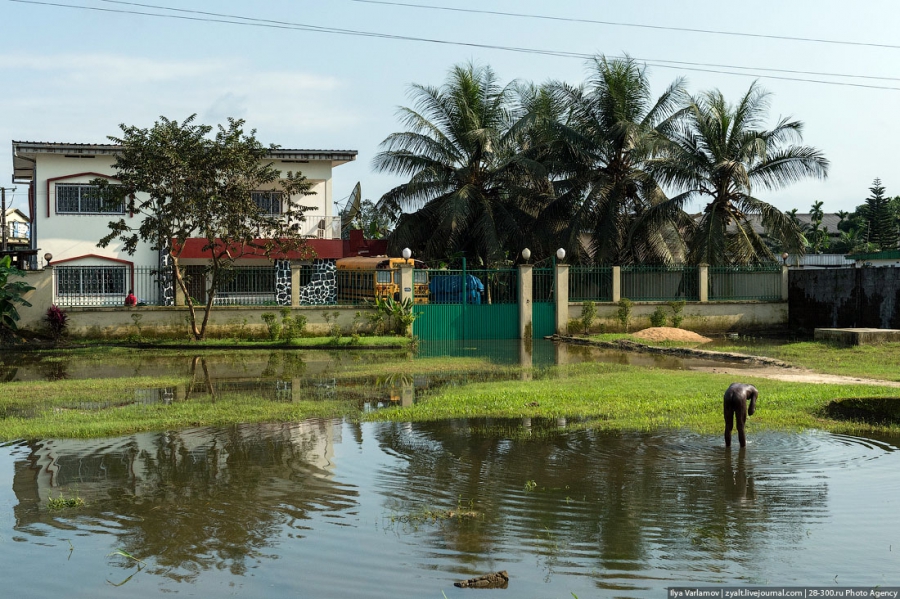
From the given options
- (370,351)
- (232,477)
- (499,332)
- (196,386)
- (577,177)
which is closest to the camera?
(232,477)

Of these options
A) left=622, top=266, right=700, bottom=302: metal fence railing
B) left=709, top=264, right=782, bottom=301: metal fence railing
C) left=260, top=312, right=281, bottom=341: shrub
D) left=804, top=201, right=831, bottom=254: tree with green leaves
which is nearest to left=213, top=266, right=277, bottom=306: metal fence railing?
left=260, top=312, right=281, bottom=341: shrub

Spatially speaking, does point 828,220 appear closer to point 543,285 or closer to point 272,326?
point 543,285

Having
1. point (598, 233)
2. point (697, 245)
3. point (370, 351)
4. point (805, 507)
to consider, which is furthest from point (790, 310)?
point (805, 507)

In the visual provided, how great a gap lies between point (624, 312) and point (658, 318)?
111cm

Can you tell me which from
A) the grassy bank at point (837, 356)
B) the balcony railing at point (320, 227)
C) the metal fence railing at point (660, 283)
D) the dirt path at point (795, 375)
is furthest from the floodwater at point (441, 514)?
the balcony railing at point (320, 227)

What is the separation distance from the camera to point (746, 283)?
1124 inches

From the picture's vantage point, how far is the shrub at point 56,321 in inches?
892

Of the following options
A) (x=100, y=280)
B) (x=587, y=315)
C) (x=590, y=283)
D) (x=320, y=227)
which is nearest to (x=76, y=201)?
(x=100, y=280)

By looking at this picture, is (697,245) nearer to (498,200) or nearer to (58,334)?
(498,200)

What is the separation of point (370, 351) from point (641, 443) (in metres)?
13.2

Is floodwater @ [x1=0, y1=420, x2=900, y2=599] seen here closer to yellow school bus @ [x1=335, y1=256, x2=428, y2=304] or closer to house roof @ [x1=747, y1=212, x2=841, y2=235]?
yellow school bus @ [x1=335, y1=256, x2=428, y2=304]

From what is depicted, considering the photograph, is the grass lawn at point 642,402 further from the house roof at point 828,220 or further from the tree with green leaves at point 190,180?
the house roof at point 828,220

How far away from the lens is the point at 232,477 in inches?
320

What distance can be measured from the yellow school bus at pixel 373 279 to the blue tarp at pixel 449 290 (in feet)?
1.17
